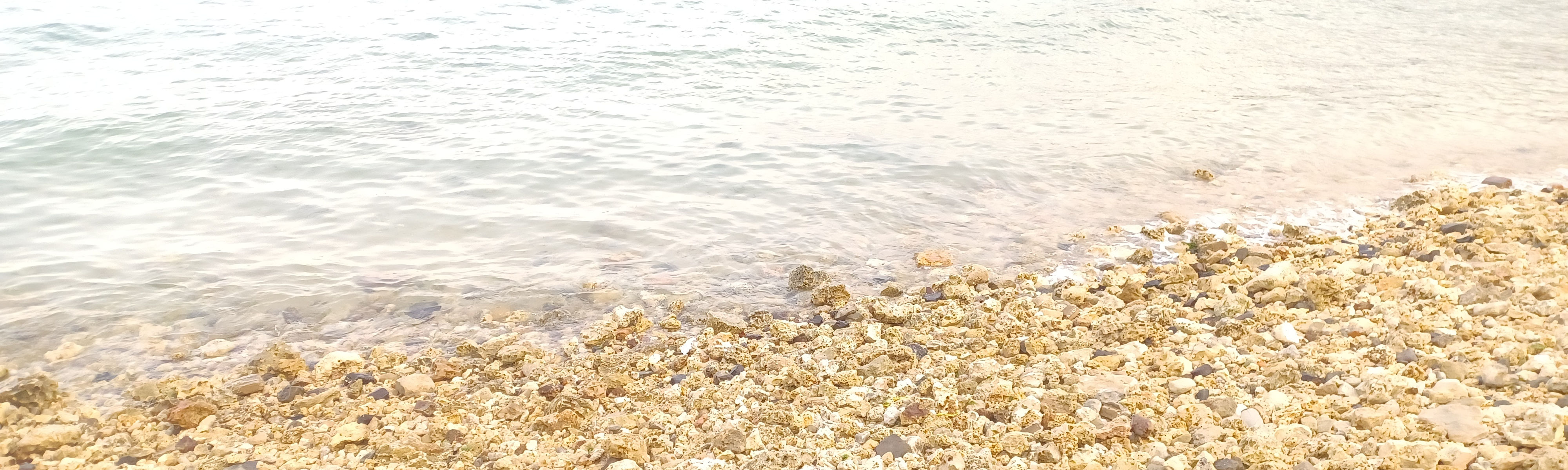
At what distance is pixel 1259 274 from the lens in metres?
4.77

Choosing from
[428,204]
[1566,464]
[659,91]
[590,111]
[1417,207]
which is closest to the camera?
[1566,464]


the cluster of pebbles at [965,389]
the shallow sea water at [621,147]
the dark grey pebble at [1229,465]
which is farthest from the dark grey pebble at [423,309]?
the dark grey pebble at [1229,465]

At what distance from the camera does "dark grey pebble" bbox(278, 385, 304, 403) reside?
398cm

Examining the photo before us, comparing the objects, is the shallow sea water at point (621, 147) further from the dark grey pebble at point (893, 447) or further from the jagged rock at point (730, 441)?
the dark grey pebble at point (893, 447)

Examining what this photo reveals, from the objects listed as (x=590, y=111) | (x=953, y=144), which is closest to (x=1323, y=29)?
(x=953, y=144)

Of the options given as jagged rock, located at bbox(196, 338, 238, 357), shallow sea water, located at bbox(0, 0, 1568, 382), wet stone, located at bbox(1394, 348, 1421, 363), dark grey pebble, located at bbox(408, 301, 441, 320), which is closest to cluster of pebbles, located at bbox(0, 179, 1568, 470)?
wet stone, located at bbox(1394, 348, 1421, 363)

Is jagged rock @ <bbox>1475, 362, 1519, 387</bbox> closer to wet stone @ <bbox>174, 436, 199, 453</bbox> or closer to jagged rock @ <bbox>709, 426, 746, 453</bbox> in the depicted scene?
jagged rock @ <bbox>709, 426, 746, 453</bbox>

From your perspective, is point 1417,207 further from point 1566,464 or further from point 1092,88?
point 1092,88

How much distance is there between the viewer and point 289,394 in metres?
3.99

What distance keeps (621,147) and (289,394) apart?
526cm

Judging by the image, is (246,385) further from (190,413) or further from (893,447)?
(893,447)

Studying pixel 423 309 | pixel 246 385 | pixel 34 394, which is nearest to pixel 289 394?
pixel 246 385

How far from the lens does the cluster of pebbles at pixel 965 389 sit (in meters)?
3.17

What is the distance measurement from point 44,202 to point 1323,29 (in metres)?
18.5
